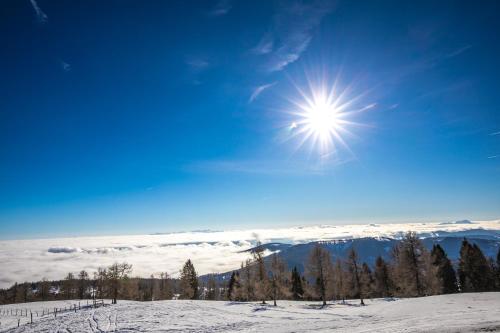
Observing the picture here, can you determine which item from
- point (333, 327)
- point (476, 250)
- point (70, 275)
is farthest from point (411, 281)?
point (70, 275)

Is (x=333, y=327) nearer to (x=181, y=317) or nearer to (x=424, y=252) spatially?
(x=181, y=317)

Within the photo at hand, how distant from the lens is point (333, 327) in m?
21.2

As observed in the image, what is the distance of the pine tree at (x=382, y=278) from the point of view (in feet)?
214

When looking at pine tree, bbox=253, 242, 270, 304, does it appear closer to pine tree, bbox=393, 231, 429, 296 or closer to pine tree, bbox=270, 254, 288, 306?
pine tree, bbox=270, 254, 288, 306

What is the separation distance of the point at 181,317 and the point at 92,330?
8.82m

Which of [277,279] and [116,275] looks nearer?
[277,279]

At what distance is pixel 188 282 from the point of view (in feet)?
250

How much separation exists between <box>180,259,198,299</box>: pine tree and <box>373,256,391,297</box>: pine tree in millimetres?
45233

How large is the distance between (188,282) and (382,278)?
47888 millimetres

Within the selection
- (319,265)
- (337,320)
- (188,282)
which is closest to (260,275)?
(319,265)

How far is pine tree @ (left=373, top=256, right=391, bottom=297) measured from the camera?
65125 mm

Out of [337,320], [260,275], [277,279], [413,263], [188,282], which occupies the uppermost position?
[413,263]

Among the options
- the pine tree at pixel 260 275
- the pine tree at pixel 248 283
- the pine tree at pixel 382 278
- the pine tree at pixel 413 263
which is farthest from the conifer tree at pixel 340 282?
the pine tree at pixel 248 283

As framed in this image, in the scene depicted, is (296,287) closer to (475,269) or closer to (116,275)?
(475,269)
